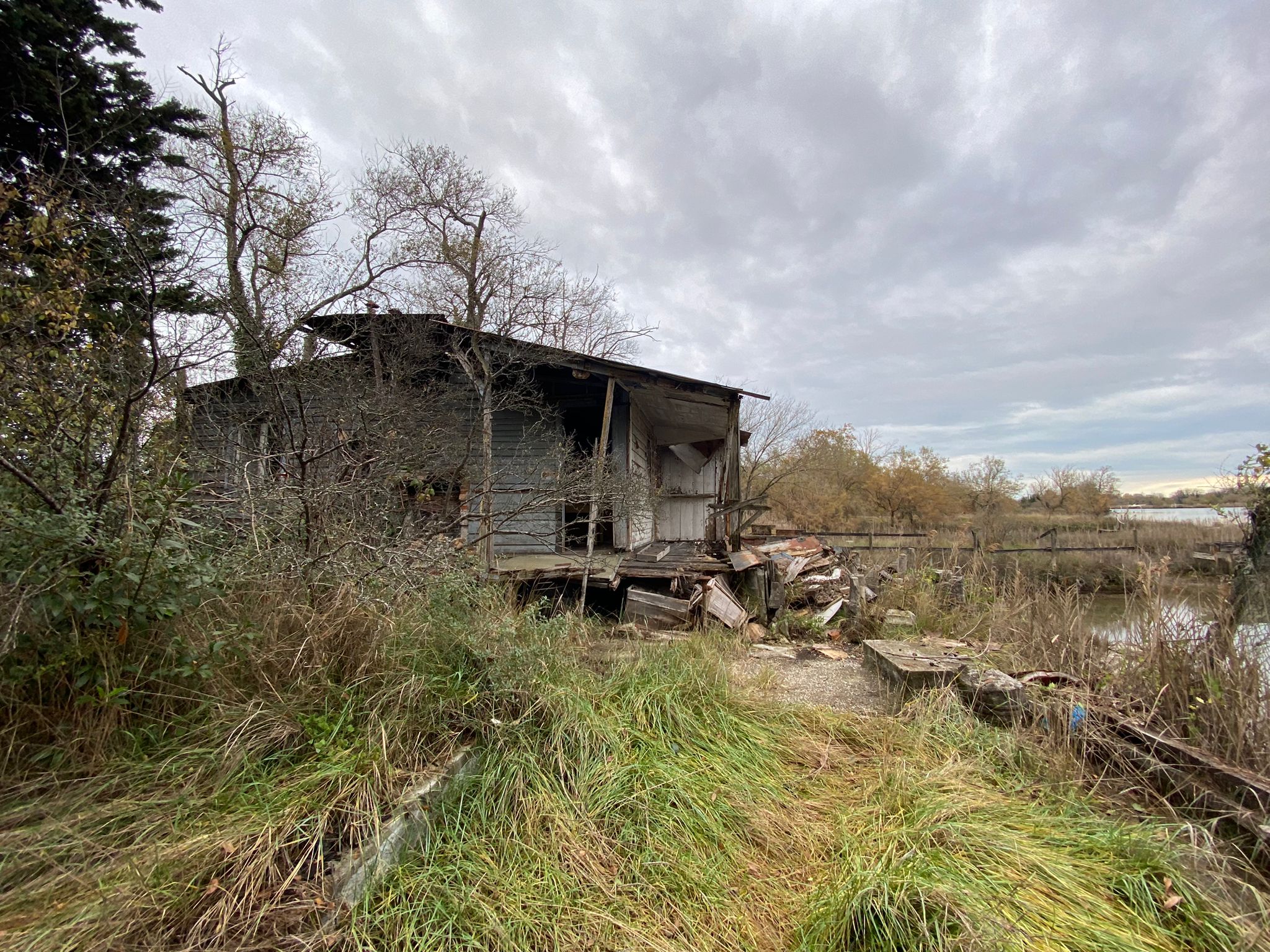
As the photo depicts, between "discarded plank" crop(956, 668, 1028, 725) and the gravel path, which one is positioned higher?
"discarded plank" crop(956, 668, 1028, 725)

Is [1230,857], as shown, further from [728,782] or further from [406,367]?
[406,367]

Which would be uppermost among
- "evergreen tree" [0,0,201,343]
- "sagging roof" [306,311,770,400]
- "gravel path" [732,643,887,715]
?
"evergreen tree" [0,0,201,343]

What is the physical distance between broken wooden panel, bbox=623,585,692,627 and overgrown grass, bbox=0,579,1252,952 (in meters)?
3.34

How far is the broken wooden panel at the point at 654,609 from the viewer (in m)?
6.59

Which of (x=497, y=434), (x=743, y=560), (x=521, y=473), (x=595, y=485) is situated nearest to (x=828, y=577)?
(x=743, y=560)

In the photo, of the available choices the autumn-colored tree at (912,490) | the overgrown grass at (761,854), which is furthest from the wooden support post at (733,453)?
the autumn-colored tree at (912,490)

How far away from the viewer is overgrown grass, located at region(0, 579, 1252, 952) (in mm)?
1691

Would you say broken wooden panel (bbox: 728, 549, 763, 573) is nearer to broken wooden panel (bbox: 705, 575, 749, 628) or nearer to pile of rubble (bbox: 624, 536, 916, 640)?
pile of rubble (bbox: 624, 536, 916, 640)

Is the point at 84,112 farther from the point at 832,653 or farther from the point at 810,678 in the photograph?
the point at 832,653

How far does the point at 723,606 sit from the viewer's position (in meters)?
6.80

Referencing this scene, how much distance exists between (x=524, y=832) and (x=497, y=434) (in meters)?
6.47

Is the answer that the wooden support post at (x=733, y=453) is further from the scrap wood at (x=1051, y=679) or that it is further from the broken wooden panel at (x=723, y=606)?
the scrap wood at (x=1051, y=679)

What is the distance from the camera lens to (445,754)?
2508 mm

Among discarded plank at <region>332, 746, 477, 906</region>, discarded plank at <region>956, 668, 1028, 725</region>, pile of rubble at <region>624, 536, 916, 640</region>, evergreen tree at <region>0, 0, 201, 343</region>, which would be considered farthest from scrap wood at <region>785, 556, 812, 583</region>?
evergreen tree at <region>0, 0, 201, 343</region>
